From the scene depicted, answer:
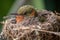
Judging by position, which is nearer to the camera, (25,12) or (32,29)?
(32,29)

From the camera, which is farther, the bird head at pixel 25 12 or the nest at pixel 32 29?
the bird head at pixel 25 12

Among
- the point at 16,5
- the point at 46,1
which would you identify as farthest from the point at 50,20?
the point at 16,5

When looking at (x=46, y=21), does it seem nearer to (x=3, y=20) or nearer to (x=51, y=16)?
(x=51, y=16)

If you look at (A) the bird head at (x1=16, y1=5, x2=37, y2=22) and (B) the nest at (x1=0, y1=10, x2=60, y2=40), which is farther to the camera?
(A) the bird head at (x1=16, y1=5, x2=37, y2=22)

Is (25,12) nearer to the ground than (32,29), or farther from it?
farther from it

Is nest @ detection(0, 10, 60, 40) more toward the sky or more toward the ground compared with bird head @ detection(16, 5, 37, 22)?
more toward the ground

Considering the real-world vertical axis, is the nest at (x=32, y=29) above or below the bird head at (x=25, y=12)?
below

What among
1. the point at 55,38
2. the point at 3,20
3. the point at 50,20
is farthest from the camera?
the point at 3,20

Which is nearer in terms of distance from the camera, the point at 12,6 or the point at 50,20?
the point at 12,6
